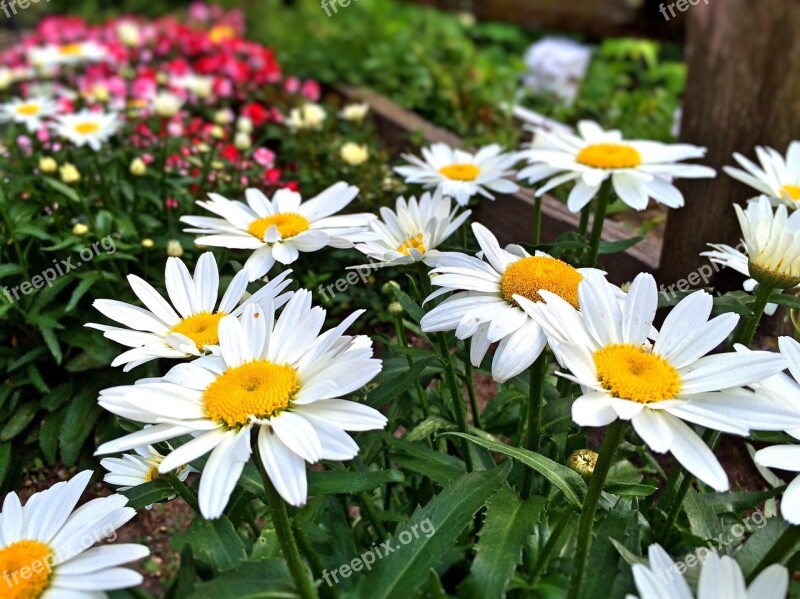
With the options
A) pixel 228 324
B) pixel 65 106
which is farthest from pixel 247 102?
pixel 228 324

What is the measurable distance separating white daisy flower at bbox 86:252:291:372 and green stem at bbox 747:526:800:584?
630mm

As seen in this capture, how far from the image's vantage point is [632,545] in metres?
0.93

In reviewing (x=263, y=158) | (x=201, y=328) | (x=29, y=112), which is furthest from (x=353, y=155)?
(x=201, y=328)

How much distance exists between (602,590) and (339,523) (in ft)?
1.16

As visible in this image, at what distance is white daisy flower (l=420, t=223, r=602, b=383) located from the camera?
92 centimetres

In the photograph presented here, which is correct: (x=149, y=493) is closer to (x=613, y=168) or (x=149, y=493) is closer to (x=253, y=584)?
(x=253, y=584)

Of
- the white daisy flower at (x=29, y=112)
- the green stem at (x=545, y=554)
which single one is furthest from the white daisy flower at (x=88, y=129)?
the green stem at (x=545, y=554)

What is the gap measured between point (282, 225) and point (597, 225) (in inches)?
21.5

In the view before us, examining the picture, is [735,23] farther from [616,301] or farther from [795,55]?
[616,301]

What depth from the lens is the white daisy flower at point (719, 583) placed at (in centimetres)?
74

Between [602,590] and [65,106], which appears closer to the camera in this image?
[602,590]

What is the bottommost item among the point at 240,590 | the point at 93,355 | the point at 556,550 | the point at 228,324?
the point at 556,550

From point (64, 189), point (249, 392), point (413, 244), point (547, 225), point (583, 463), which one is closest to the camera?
point (249, 392)

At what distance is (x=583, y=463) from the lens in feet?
3.19
